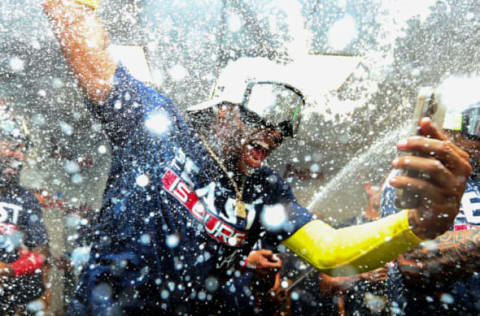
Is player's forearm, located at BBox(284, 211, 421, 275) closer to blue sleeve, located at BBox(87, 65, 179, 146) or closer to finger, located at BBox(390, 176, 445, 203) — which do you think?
finger, located at BBox(390, 176, 445, 203)

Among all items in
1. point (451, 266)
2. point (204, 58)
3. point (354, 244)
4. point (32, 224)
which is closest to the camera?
point (354, 244)

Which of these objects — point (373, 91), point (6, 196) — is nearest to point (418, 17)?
point (373, 91)

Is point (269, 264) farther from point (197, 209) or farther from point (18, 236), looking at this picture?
point (18, 236)

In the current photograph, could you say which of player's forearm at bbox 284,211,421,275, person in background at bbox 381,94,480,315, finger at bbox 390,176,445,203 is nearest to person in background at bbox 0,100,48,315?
player's forearm at bbox 284,211,421,275

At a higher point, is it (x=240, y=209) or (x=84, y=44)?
(x=84, y=44)

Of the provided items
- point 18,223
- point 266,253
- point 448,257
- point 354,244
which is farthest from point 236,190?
point 18,223

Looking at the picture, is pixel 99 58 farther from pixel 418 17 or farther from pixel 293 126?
pixel 418 17

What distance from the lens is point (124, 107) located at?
1.53 m

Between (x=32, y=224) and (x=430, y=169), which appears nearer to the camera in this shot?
(x=430, y=169)

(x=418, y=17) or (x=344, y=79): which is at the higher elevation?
(x=418, y=17)

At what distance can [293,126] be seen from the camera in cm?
214

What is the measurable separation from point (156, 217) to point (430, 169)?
50.8 inches

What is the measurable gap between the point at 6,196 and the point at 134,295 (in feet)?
7.81

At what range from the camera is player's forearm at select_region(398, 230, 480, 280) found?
176 cm
